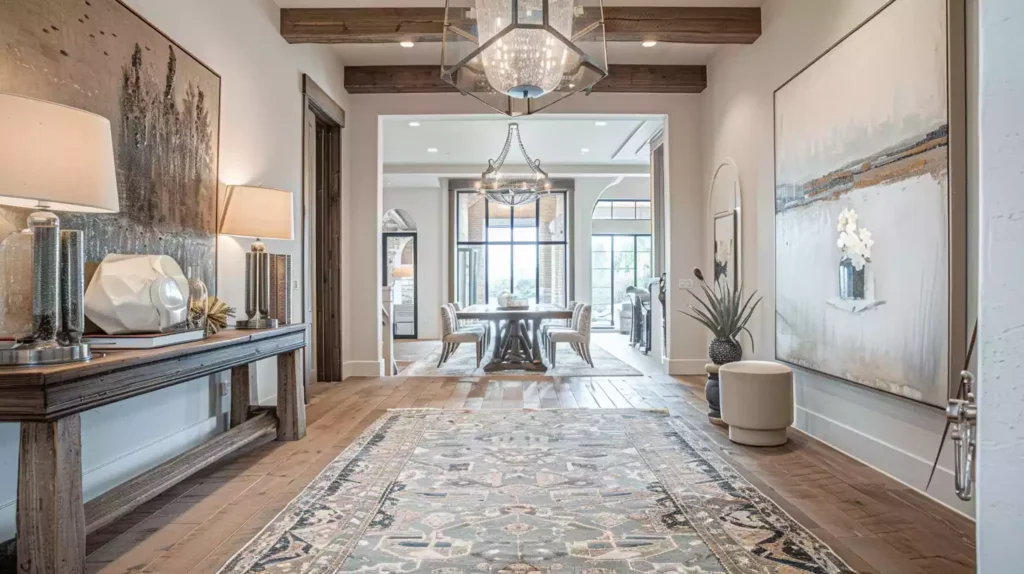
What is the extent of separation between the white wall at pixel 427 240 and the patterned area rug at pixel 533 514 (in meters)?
7.77

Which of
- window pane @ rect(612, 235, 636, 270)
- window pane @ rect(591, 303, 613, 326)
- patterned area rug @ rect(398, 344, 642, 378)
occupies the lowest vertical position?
patterned area rug @ rect(398, 344, 642, 378)

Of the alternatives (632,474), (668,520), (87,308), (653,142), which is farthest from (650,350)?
(87,308)

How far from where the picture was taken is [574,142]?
27.9ft

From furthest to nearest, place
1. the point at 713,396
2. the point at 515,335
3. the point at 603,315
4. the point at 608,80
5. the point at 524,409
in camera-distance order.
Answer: the point at 603,315 < the point at 515,335 < the point at 608,80 < the point at 524,409 < the point at 713,396

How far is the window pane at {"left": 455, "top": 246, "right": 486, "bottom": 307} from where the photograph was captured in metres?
11.5

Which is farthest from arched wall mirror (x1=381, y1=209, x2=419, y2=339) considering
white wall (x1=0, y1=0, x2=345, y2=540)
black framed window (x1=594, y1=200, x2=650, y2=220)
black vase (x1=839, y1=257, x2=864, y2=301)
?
black vase (x1=839, y1=257, x2=864, y2=301)

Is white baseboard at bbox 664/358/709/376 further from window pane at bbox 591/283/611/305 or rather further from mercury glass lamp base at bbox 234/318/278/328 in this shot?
window pane at bbox 591/283/611/305

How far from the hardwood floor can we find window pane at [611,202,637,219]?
9691 mm

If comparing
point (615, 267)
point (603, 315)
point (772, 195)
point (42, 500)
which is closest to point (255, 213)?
point (42, 500)

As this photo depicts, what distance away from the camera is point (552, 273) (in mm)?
11422

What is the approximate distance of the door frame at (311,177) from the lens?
186 inches

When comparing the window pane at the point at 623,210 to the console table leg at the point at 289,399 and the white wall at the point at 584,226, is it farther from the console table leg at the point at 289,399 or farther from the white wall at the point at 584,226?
the console table leg at the point at 289,399

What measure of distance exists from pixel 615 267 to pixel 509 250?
323 centimetres

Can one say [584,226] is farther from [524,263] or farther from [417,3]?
[417,3]
